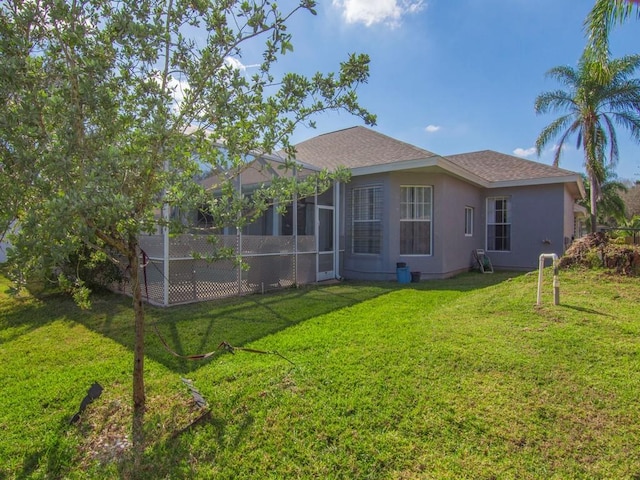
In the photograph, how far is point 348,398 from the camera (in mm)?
3256

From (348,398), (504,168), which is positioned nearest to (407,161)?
(504,168)

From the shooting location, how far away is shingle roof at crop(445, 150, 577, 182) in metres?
13.2

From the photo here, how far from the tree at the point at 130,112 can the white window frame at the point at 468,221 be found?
1055 centimetres

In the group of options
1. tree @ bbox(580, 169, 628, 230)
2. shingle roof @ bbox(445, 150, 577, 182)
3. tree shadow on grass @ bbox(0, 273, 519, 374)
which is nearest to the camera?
tree shadow on grass @ bbox(0, 273, 519, 374)

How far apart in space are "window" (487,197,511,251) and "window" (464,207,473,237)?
1322 mm

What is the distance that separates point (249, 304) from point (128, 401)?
3974mm

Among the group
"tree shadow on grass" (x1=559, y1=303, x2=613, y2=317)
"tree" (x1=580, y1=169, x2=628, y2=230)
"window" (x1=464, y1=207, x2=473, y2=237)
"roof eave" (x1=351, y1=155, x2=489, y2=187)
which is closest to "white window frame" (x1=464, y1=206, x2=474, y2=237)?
"window" (x1=464, y1=207, x2=473, y2=237)

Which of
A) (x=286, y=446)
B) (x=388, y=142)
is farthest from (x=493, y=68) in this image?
(x=286, y=446)

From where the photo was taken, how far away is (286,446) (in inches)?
107

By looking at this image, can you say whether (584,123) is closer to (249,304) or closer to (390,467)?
(249,304)

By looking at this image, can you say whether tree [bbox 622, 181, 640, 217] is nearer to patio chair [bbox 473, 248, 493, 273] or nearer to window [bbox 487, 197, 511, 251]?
window [bbox 487, 197, 511, 251]

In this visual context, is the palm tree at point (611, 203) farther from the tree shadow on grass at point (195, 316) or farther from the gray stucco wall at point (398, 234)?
the tree shadow on grass at point (195, 316)

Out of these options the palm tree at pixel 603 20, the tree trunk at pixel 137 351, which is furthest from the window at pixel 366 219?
the tree trunk at pixel 137 351

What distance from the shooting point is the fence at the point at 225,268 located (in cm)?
715
